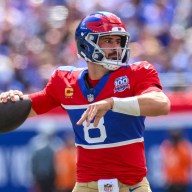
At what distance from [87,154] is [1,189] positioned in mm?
5842

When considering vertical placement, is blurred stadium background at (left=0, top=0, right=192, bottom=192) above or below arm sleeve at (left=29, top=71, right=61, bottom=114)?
below

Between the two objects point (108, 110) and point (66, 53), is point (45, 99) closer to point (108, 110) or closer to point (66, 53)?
point (108, 110)

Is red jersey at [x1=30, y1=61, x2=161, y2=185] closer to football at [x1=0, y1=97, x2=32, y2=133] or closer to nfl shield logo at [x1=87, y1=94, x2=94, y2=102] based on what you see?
nfl shield logo at [x1=87, y1=94, x2=94, y2=102]

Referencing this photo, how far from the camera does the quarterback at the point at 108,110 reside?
497 centimetres

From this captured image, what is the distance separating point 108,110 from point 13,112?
2.39 feet

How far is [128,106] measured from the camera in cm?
458

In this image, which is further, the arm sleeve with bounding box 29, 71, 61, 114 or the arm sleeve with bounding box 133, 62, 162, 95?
the arm sleeve with bounding box 29, 71, 61, 114

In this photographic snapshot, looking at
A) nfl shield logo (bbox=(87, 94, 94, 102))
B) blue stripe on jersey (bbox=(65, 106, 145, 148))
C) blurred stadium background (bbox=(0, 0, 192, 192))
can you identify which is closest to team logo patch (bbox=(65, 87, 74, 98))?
nfl shield logo (bbox=(87, 94, 94, 102))

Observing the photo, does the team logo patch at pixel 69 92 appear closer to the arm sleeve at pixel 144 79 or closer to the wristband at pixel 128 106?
the arm sleeve at pixel 144 79

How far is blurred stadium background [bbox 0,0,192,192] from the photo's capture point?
10.5m

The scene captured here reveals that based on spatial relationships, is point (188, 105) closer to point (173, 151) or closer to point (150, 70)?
point (173, 151)

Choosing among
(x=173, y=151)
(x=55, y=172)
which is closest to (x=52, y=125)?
(x=55, y=172)

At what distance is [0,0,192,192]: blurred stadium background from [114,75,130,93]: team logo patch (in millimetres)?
5317

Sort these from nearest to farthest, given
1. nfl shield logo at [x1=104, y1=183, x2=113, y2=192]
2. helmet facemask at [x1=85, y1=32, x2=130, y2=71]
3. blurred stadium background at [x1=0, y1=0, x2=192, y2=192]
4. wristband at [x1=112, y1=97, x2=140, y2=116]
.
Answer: wristband at [x1=112, y1=97, x2=140, y2=116]
nfl shield logo at [x1=104, y1=183, x2=113, y2=192]
helmet facemask at [x1=85, y1=32, x2=130, y2=71]
blurred stadium background at [x1=0, y1=0, x2=192, y2=192]
